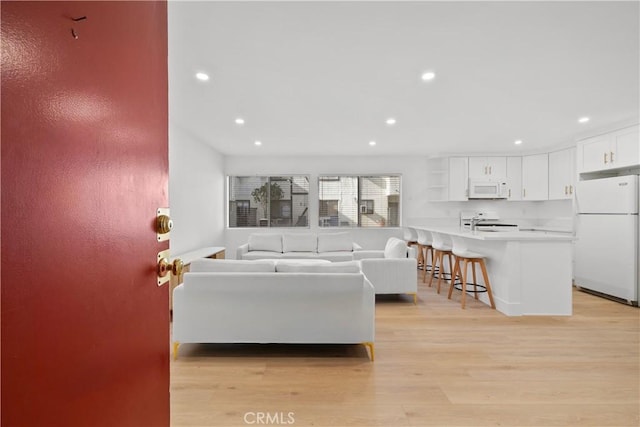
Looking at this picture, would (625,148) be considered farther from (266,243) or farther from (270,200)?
(270,200)

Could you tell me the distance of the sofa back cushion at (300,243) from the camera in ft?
19.2

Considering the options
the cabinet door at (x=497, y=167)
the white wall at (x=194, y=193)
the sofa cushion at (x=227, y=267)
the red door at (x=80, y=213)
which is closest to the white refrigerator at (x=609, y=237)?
the cabinet door at (x=497, y=167)

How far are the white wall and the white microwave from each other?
5255 millimetres

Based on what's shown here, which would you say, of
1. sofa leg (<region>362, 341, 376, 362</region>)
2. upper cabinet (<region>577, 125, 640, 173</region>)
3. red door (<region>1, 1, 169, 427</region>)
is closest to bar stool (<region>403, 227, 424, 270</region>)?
upper cabinet (<region>577, 125, 640, 173</region>)

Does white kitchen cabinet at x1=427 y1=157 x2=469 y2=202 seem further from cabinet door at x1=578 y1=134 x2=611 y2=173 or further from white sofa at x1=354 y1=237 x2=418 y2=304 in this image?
white sofa at x1=354 y1=237 x2=418 y2=304

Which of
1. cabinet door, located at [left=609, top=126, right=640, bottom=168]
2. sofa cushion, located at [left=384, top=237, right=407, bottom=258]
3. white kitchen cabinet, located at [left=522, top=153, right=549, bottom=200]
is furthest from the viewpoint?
white kitchen cabinet, located at [left=522, top=153, right=549, bottom=200]

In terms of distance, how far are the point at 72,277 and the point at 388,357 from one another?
2.46 m

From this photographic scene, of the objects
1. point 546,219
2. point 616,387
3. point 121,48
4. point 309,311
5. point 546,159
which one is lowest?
point 616,387

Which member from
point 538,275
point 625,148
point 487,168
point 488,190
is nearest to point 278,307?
point 538,275

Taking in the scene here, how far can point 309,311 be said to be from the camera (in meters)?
2.48

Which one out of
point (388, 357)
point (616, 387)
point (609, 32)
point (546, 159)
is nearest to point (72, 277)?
point (388, 357)

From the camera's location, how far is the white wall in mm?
4391

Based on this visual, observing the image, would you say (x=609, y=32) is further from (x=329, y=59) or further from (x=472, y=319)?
(x=472, y=319)

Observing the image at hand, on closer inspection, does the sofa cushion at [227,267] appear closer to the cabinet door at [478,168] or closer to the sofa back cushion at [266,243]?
the sofa back cushion at [266,243]
